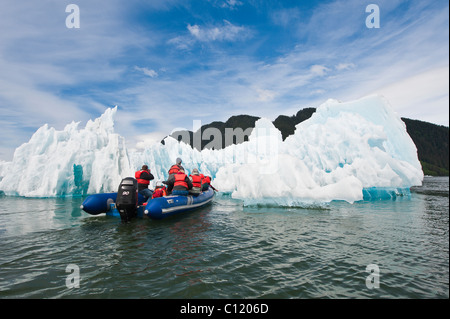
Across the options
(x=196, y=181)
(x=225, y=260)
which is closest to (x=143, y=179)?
(x=196, y=181)

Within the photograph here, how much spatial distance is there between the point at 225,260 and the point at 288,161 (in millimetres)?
10311

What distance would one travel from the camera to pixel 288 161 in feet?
49.2

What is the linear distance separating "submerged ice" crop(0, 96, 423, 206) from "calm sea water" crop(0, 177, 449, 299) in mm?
4821

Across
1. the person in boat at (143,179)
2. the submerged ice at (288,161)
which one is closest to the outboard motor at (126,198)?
the person in boat at (143,179)

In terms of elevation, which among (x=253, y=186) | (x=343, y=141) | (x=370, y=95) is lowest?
(x=253, y=186)

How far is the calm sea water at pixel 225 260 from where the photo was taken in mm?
4273

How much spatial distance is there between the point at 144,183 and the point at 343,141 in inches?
668

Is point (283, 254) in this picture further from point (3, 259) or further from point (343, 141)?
point (343, 141)

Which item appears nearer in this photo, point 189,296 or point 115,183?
point 189,296

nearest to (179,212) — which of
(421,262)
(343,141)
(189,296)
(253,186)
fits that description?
(253,186)

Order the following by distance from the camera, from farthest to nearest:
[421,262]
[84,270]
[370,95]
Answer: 1. [370,95]
2. [421,262]
3. [84,270]

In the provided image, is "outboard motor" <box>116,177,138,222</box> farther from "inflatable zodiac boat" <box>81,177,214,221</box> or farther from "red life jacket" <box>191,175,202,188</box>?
"red life jacket" <box>191,175,202,188</box>

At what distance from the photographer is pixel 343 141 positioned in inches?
815

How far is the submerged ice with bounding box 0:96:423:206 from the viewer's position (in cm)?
1447
